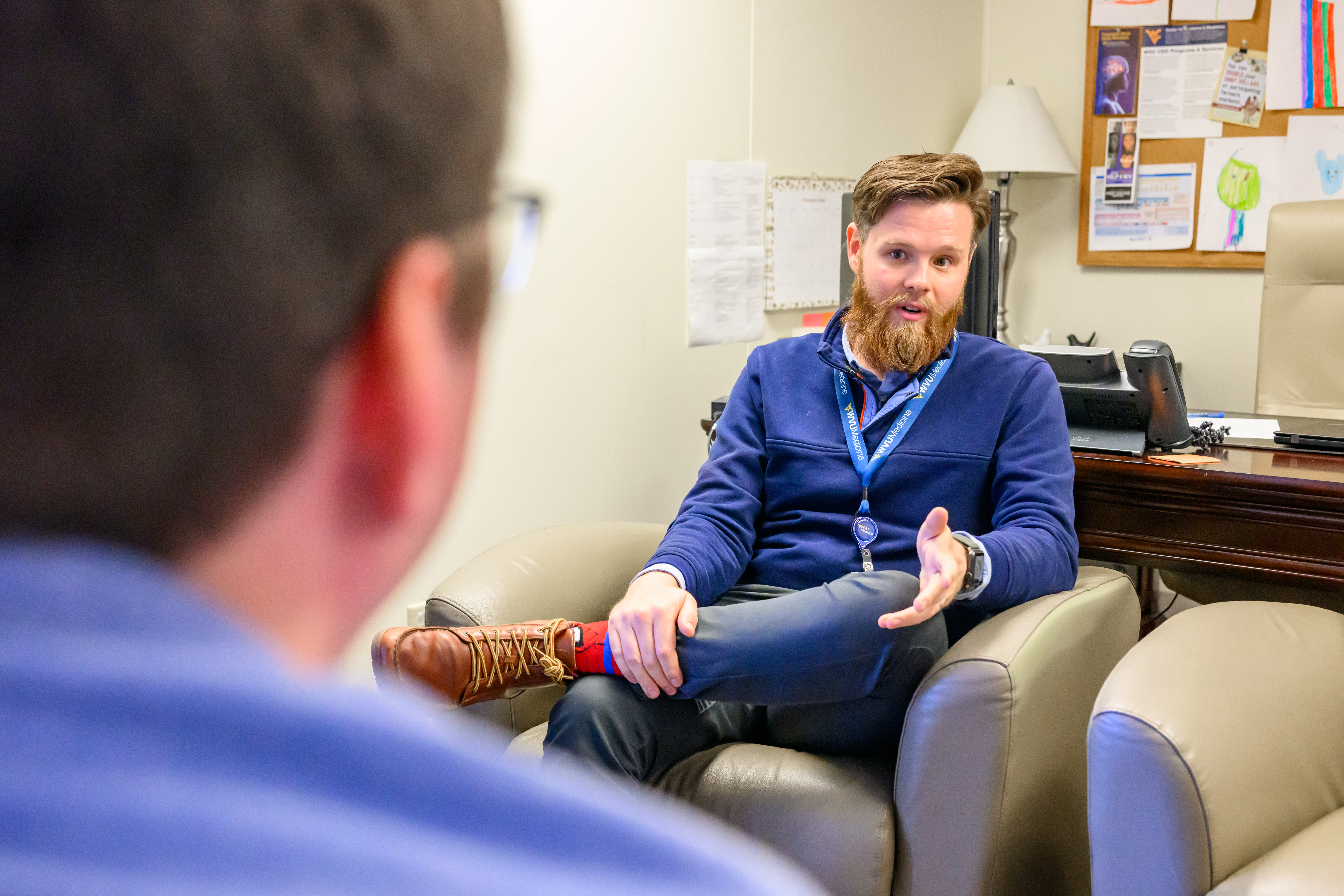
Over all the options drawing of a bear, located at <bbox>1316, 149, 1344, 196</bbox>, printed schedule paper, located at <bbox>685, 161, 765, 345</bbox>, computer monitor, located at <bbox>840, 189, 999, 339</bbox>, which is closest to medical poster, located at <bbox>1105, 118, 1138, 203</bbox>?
drawing of a bear, located at <bbox>1316, 149, 1344, 196</bbox>

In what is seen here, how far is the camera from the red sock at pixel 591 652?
1682mm

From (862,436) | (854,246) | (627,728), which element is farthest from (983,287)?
(627,728)

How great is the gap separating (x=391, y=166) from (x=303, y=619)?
13 centimetres

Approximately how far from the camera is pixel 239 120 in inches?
11.0

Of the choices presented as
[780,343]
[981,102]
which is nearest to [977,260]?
[780,343]

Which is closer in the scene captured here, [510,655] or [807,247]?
[510,655]

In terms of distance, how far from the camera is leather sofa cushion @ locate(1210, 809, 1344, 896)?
4.24ft

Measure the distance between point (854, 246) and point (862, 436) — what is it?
443 mm

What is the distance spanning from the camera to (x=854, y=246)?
2.19 meters

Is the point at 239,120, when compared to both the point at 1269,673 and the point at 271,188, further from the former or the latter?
the point at 1269,673

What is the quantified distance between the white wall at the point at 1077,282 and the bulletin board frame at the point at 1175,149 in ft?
0.11

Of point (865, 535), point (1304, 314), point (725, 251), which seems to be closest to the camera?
point (865, 535)

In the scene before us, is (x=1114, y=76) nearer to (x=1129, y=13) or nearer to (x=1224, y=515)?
(x=1129, y=13)

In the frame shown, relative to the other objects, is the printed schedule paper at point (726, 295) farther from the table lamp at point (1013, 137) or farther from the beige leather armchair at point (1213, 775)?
the beige leather armchair at point (1213, 775)
